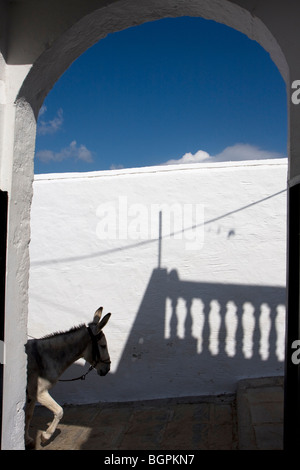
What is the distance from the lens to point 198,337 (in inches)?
228

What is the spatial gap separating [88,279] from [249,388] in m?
2.66

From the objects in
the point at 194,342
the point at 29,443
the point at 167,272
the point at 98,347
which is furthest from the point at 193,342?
the point at 29,443

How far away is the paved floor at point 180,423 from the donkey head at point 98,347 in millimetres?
797

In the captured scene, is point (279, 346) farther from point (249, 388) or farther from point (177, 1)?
point (177, 1)

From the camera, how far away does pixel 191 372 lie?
18.9ft

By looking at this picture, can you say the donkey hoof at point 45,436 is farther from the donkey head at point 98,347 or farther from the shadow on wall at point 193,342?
the shadow on wall at point 193,342

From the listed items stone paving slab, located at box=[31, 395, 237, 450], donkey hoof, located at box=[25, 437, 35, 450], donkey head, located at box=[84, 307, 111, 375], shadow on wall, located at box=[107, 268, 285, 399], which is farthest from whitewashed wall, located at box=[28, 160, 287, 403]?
donkey hoof, located at box=[25, 437, 35, 450]

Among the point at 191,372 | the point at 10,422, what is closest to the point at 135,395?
the point at 191,372

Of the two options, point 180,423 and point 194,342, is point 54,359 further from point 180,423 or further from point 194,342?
point 194,342

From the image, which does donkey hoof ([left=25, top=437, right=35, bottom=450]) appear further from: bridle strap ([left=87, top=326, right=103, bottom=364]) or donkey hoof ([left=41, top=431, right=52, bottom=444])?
bridle strap ([left=87, top=326, right=103, bottom=364])

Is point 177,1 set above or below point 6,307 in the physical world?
above

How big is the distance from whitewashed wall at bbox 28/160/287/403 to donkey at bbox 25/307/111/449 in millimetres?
1292

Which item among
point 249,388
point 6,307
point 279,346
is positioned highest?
point 6,307

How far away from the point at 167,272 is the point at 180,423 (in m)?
1.97
